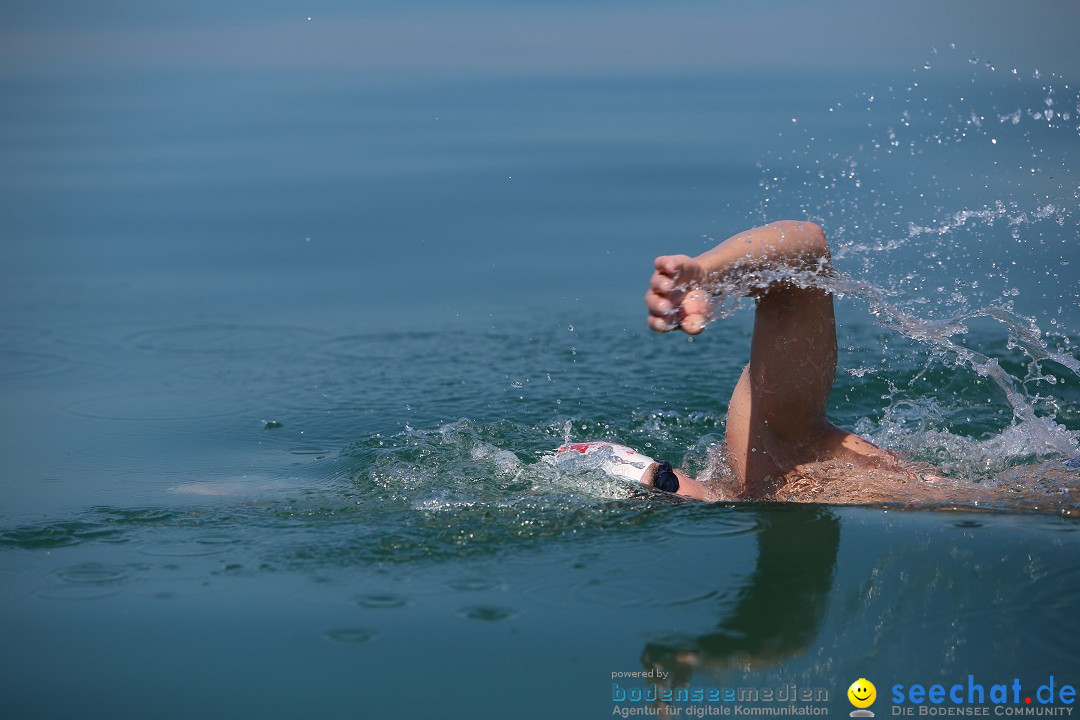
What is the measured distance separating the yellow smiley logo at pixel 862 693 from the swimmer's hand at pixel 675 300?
2.82ft

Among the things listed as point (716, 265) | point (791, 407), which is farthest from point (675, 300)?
point (791, 407)

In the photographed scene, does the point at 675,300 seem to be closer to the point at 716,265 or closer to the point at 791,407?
the point at 716,265

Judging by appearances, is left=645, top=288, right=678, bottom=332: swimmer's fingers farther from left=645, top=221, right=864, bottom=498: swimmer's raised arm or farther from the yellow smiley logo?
the yellow smiley logo

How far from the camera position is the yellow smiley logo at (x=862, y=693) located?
251 cm

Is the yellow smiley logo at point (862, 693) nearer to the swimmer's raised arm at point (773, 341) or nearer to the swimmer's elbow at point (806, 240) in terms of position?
the swimmer's raised arm at point (773, 341)

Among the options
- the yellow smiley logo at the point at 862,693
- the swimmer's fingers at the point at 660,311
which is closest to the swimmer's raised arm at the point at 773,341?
the swimmer's fingers at the point at 660,311

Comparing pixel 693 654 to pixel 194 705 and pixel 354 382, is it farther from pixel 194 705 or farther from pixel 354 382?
pixel 354 382

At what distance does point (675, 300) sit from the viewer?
287cm

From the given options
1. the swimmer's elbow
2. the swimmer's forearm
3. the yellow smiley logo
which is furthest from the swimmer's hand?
the yellow smiley logo

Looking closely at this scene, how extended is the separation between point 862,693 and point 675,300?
3.19 ft

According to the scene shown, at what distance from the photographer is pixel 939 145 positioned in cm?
987

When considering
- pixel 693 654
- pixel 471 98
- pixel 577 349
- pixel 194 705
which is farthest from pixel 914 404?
pixel 471 98

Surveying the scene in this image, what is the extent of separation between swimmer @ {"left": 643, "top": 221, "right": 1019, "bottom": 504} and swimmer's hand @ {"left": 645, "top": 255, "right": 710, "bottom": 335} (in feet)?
0.18

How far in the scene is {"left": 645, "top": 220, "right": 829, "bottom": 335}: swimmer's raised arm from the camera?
284cm
